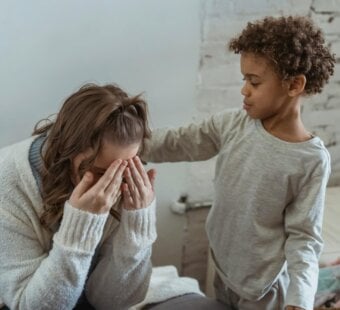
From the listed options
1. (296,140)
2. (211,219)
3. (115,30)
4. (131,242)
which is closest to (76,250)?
(131,242)

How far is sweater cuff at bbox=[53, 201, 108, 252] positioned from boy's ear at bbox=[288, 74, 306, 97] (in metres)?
0.45

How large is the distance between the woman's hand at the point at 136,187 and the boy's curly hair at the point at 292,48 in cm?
33

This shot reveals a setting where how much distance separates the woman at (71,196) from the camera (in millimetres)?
917

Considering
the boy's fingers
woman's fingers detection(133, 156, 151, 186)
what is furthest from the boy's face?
the boy's fingers

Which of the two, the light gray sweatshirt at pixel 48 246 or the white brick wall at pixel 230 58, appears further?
the white brick wall at pixel 230 58

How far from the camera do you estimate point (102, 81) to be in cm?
133

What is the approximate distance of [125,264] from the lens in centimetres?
106

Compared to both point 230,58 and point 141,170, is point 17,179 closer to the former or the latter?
point 141,170

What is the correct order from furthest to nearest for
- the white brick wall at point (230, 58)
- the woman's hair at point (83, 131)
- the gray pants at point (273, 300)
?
the white brick wall at point (230, 58), the gray pants at point (273, 300), the woman's hair at point (83, 131)

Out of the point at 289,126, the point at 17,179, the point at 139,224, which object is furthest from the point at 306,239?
the point at 17,179

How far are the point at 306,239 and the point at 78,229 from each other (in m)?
0.47

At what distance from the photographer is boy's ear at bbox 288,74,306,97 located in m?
1.00

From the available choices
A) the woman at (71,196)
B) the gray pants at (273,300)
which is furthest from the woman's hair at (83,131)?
the gray pants at (273,300)

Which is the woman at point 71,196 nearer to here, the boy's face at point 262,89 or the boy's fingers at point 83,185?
the boy's fingers at point 83,185
